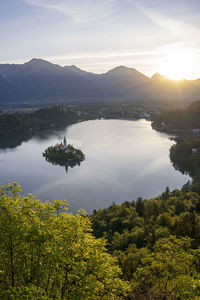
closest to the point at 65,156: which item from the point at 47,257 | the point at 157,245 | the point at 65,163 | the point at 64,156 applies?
the point at 64,156

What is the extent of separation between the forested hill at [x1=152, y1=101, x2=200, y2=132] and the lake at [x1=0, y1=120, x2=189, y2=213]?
20390mm

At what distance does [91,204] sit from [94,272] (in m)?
26.7

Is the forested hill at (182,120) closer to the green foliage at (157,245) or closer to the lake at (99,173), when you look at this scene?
the lake at (99,173)

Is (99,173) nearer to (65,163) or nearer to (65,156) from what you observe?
(65,163)

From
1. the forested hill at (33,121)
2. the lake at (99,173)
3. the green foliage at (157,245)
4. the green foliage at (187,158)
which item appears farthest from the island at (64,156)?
the forested hill at (33,121)

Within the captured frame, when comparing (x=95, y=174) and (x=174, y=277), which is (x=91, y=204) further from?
(x=174, y=277)

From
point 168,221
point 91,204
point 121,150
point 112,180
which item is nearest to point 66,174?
point 112,180

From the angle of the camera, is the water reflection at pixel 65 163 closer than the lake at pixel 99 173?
No

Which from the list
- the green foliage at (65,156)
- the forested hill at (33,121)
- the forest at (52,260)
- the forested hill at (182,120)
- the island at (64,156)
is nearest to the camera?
the forest at (52,260)

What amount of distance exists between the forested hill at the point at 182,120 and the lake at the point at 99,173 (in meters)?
20.4

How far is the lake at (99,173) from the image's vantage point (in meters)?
37.1

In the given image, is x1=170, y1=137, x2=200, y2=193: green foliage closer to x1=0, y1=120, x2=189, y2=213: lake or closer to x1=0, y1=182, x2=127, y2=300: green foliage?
x1=0, y1=120, x2=189, y2=213: lake

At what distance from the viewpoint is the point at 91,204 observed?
112 ft

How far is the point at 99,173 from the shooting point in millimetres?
45844
